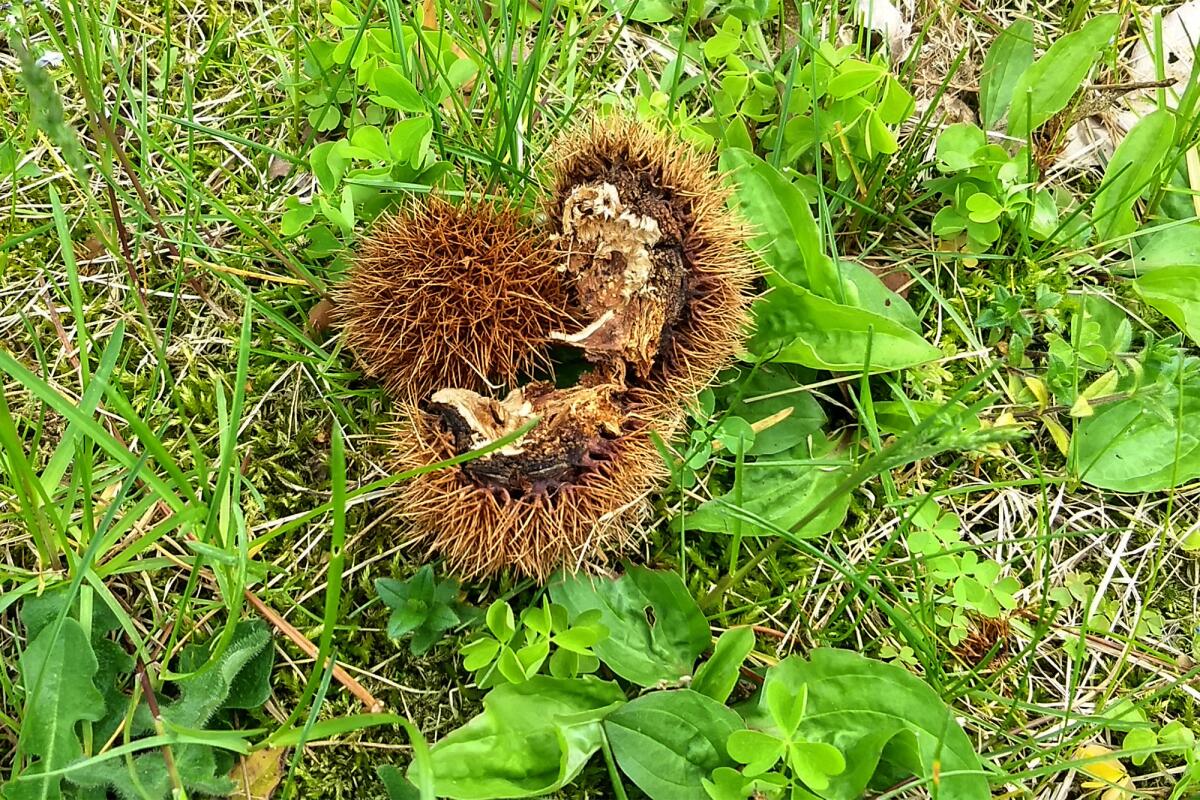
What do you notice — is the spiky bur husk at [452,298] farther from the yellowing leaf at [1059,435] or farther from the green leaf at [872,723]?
the yellowing leaf at [1059,435]

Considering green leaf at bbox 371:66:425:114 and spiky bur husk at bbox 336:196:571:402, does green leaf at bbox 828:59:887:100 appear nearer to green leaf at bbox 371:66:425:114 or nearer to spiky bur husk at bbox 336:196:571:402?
spiky bur husk at bbox 336:196:571:402

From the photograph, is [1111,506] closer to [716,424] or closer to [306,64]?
[716,424]

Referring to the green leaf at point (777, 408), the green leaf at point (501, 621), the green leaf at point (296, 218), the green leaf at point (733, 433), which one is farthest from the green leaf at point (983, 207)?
the green leaf at point (296, 218)

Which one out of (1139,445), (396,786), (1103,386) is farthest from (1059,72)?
(396,786)

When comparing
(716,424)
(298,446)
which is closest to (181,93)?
(298,446)

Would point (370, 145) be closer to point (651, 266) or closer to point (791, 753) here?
point (651, 266)

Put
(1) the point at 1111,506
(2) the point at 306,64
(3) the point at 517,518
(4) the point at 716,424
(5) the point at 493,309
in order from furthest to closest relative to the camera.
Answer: (2) the point at 306,64
(1) the point at 1111,506
(4) the point at 716,424
(5) the point at 493,309
(3) the point at 517,518
